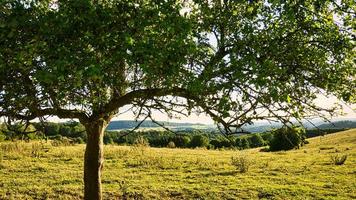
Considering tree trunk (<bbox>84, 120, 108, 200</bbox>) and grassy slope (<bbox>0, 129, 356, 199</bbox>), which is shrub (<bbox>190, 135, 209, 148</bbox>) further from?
tree trunk (<bbox>84, 120, 108, 200</bbox>)

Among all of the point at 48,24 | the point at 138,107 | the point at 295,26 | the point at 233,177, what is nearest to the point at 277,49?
the point at 295,26

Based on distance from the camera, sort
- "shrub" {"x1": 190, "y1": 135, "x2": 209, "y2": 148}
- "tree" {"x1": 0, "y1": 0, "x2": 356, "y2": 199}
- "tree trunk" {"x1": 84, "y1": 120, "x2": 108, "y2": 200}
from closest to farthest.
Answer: "tree" {"x1": 0, "y1": 0, "x2": 356, "y2": 199}
"tree trunk" {"x1": 84, "y1": 120, "x2": 108, "y2": 200}
"shrub" {"x1": 190, "y1": 135, "x2": 209, "y2": 148}

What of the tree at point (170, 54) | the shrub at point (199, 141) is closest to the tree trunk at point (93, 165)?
the tree at point (170, 54)

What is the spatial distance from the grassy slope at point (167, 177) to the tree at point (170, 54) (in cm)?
793

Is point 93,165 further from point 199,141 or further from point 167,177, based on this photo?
point 199,141

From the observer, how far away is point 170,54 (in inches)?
338

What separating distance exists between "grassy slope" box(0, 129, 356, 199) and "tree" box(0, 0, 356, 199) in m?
7.93

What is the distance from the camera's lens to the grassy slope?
64.4 feet

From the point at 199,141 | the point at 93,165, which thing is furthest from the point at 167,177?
the point at 199,141

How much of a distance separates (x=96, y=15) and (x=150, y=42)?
1.28 meters

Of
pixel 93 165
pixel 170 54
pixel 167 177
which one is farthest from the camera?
pixel 167 177

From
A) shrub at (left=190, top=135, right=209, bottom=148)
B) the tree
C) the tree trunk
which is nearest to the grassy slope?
the tree trunk

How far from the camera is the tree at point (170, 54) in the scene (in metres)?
8.55

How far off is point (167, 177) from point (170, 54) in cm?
1583
